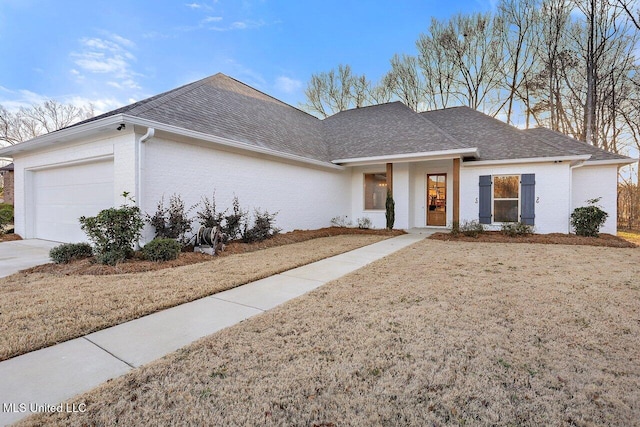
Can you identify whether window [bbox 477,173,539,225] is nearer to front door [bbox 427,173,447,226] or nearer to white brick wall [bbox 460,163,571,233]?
white brick wall [bbox 460,163,571,233]

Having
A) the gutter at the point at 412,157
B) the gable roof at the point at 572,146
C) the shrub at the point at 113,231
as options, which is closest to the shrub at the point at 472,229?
the gutter at the point at 412,157

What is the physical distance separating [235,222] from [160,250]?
94.4 inches

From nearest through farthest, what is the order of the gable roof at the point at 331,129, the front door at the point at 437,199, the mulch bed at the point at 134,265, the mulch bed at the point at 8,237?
the mulch bed at the point at 134,265
the gable roof at the point at 331,129
the mulch bed at the point at 8,237
the front door at the point at 437,199

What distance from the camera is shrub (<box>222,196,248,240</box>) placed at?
775 cm

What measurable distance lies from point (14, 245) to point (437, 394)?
11.0 meters

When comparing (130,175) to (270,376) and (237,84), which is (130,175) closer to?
(270,376)

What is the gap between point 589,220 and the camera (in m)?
9.26

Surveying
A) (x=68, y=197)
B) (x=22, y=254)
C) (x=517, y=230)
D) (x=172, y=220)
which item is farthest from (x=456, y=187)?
(x=22, y=254)

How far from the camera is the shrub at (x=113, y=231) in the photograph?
209 inches

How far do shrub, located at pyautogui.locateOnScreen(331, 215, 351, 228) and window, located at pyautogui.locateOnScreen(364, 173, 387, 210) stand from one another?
102 centimetres

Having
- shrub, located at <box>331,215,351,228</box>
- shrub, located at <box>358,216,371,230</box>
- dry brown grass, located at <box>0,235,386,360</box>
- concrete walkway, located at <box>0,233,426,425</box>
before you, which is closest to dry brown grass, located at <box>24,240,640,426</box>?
concrete walkway, located at <box>0,233,426,425</box>

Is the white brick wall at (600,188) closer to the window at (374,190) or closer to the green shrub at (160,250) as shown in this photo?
the window at (374,190)

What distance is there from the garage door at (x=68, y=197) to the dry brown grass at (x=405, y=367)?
6303mm

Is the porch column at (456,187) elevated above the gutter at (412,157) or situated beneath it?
situated beneath
